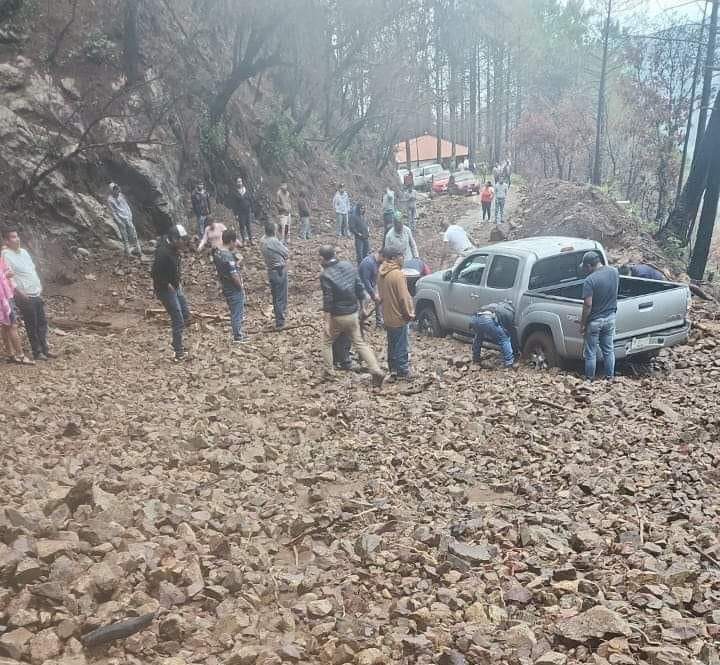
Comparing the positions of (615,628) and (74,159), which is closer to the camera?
(615,628)

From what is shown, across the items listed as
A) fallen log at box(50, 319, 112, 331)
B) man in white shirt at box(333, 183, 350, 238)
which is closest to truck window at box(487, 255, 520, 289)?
fallen log at box(50, 319, 112, 331)

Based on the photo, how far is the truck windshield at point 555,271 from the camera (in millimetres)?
8977

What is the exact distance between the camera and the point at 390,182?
39.8 metres

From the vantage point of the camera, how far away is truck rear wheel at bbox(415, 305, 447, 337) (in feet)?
35.1

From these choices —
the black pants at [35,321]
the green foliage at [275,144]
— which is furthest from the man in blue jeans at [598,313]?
the green foliage at [275,144]

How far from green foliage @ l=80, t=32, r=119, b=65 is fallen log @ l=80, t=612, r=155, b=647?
1806 centimetres

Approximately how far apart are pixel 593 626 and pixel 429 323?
7.84 metres

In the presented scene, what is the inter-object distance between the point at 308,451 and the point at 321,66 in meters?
25.9

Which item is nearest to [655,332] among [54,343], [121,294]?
[54,343]

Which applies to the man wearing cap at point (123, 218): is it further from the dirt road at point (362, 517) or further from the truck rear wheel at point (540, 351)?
the truck rear wheel at point (540, 351)

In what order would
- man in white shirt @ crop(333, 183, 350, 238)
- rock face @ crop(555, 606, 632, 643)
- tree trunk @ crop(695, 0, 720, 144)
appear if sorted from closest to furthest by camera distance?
rock face @ crop(555, 606, 632, 643), tree trunk @ crop(695, 0, 720, 144), man in white shirt @ crop(333, 183, 350, 238)

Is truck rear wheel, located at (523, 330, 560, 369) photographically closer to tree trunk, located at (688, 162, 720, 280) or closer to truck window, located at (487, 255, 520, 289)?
truck window, located at (487, 255, 520, 289)

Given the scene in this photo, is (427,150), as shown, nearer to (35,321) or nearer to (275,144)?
(275,144)

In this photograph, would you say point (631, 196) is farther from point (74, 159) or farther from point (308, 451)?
point (308, 451)
